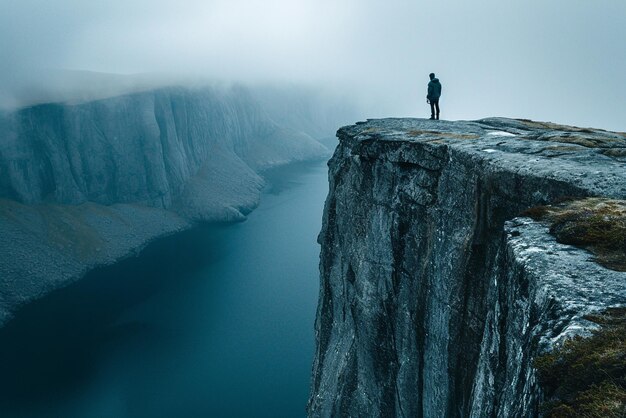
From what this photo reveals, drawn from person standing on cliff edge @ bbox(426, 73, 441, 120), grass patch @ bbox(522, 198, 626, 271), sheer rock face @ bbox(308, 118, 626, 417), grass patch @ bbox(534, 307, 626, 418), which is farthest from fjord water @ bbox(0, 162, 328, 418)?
grass patch @ bbox(534, 307, 626, 418)

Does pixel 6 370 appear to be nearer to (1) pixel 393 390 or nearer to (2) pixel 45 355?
(2) pixel 45 355

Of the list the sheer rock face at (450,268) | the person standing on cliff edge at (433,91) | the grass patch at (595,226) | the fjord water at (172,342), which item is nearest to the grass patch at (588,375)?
the sheer rock face at (450,268)

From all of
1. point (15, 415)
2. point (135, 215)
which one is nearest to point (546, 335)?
point (15, 415)

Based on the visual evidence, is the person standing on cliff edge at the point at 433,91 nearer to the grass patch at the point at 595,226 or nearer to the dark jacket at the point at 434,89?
the dark jacket at the point at 434,89

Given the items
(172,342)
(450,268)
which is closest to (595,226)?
(450,268)

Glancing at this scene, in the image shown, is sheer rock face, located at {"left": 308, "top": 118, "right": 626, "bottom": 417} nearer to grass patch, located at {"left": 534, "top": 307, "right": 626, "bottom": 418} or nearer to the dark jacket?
grass patch, located at {"left": 534, "top": 307, "right": 626, "bottom": 418}

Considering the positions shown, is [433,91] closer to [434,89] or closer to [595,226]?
[434,89]
